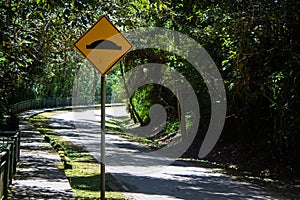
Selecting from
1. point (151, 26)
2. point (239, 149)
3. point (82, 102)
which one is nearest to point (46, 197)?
point (239, 149)

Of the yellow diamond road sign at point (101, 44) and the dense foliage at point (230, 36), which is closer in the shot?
the yellow diamond road sign at point (101, 44)

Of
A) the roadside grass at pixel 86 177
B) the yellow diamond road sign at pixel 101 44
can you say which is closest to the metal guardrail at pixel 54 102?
the roadside grass at pixel 86 177

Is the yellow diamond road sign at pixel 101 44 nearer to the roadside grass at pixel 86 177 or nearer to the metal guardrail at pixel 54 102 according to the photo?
the roadside grass at pixel 86 177

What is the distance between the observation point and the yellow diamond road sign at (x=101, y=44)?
6852 mm

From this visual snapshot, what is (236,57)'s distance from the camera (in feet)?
41.0

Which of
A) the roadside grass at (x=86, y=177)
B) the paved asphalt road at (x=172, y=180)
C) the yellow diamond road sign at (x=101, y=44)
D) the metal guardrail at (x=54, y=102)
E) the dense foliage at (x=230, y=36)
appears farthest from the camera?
the metal guardrail at (x=54, y=102)

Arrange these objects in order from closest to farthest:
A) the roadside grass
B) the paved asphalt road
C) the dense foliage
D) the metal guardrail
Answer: the dense foliage
the roadside grass
the paved asphalt road
the metal guardrail

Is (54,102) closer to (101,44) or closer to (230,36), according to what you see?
(230,36)

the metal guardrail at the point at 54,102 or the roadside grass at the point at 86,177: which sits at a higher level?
the metal guardrail at the point at 54,102

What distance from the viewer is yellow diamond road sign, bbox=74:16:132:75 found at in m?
6.85

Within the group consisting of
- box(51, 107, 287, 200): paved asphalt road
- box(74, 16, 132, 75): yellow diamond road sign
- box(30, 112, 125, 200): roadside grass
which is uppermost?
box(74, 16, 132, 75): yellow diamond road sign

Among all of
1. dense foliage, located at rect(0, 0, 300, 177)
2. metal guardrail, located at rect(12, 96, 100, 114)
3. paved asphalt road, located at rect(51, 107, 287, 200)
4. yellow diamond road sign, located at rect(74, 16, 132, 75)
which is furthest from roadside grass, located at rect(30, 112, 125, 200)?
metal guardrail, located at rect(12, 96, 100, 114)

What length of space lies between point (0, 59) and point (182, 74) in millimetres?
12560

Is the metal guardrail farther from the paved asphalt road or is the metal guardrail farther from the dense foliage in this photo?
the dense foliage
